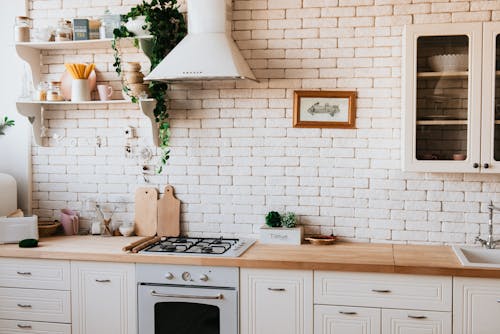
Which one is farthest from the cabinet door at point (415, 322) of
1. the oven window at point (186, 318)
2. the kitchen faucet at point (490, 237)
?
the oven window at point (186, 318)

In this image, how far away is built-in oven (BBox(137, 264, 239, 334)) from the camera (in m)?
3.48

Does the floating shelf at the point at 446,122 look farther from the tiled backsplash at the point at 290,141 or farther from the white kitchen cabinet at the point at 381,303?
the white kitchen cabinet at the point at 381,303

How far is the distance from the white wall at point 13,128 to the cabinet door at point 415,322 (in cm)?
267

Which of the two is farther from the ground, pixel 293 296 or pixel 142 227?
pixel 142 227

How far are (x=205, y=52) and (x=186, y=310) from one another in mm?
1547

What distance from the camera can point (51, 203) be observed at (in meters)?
4.38

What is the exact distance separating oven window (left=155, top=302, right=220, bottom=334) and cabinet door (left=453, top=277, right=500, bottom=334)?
135cm

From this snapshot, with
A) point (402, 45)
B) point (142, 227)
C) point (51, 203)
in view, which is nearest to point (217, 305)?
point (142, 227)

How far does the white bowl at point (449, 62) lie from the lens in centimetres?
344

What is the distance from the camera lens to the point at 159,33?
3885 millimetres

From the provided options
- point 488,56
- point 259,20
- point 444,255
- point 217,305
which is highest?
point 259,20

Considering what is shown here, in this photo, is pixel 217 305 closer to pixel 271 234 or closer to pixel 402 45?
pixel 271 234

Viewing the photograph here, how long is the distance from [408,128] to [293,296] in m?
1.19

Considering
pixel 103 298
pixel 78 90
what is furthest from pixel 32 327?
pixel 78 90
